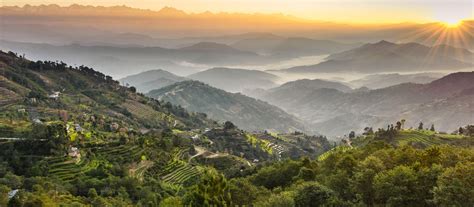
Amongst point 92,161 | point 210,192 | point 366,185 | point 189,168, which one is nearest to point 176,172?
point 189,168

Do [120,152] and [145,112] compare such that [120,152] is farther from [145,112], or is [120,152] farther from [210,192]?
[145,112]

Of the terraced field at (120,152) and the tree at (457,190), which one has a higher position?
the tree at (457,190)

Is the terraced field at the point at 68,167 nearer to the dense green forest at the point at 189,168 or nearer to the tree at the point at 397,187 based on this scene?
the dense green forest at the point at 189,168

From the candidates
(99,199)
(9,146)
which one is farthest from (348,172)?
(9,146)

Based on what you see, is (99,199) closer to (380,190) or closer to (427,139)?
(380,190)

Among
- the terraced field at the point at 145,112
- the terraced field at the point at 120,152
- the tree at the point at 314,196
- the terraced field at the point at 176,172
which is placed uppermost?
the tree at the point at 314,196

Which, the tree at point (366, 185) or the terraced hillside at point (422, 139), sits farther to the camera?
the terraced hillside at point (422, 139)

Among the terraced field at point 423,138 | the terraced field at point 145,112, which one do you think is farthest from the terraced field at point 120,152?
the terraced field at point 145,112

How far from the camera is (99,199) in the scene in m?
52.8

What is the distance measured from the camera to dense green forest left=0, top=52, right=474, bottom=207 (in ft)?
118

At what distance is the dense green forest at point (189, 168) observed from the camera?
3591cm

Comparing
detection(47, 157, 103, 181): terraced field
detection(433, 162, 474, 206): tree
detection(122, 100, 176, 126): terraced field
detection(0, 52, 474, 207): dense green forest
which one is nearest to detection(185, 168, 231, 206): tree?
detection(0, 52, 474, 207): dense green forest

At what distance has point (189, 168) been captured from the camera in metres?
81.1

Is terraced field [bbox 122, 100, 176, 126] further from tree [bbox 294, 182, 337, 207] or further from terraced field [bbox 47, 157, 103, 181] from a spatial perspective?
tree [bbox 294, 182, 337, 207]
